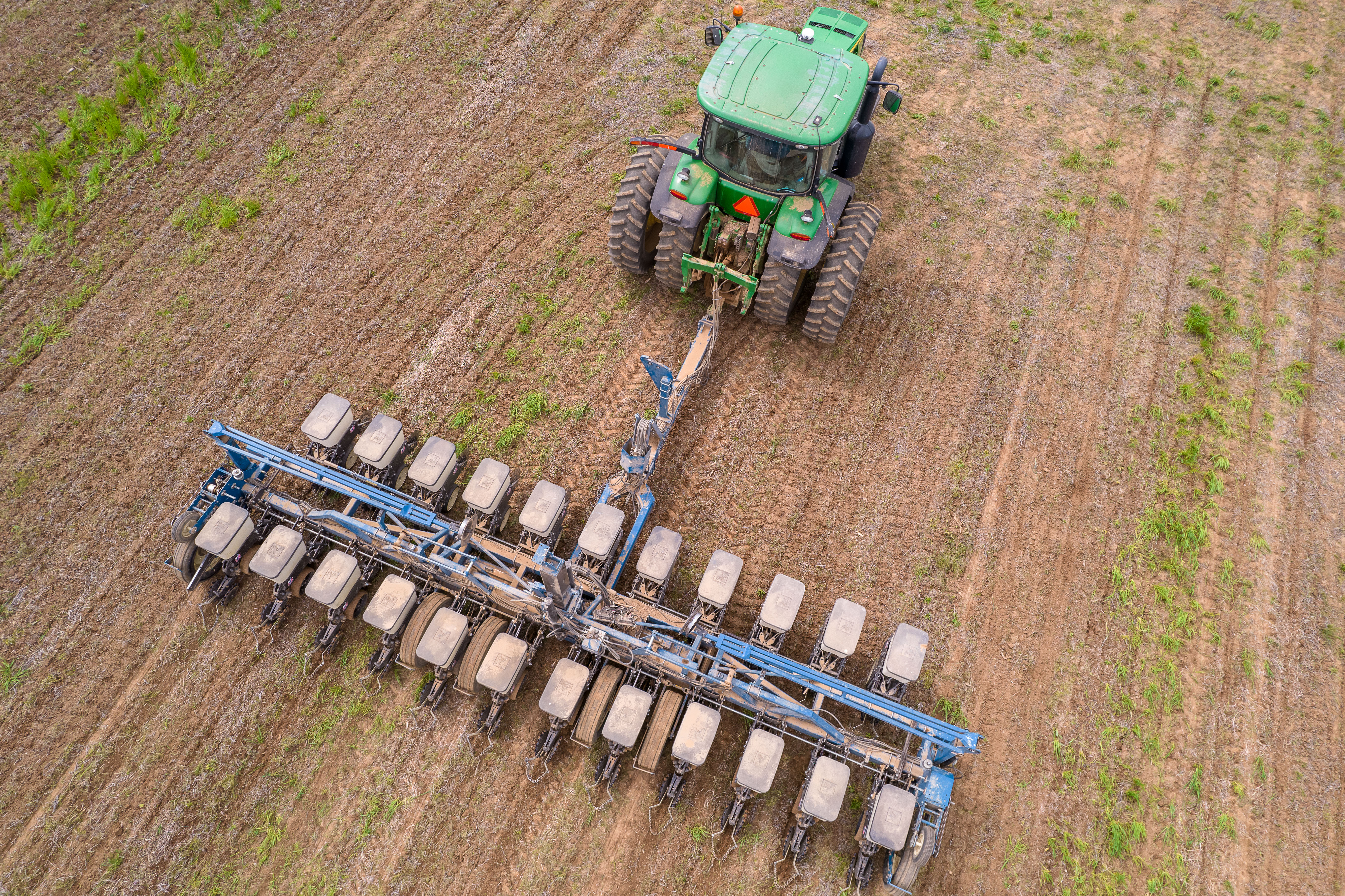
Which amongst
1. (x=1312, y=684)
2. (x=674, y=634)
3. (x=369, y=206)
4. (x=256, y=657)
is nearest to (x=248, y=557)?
(x=256, y=657)

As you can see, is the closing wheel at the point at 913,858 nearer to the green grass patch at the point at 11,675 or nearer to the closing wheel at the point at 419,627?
the closing wheel at the point at 419,627

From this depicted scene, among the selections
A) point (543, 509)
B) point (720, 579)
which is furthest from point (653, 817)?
point (543, 509)

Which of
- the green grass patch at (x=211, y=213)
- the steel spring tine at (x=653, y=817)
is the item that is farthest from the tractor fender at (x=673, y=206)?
the steel spring tine at (x=653, y=817)

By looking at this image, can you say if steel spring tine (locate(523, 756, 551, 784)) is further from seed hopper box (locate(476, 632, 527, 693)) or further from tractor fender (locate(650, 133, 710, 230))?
tractor fender (locate(650, 133, 710, 230))

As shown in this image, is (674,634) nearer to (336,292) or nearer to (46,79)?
(336,292)

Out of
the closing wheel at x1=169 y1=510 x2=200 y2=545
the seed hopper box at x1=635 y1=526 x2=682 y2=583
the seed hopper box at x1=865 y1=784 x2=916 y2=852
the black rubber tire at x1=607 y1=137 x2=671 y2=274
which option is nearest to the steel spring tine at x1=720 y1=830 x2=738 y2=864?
the seed hopper box at x1=865 y1=784 x2=916 y2=852
